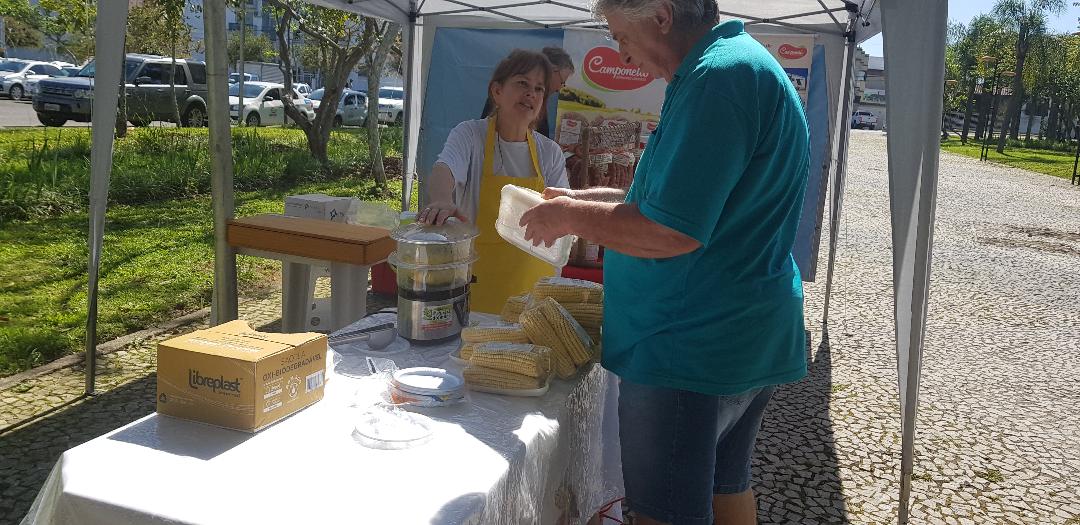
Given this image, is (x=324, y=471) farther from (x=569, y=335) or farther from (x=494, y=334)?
(x=569, y=335)

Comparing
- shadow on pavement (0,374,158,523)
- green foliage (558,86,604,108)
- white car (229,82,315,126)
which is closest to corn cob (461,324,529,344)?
shadow on pavement (0,374,158,523)

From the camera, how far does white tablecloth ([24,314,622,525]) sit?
142 centimetres

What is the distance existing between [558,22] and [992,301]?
5153 millimetres

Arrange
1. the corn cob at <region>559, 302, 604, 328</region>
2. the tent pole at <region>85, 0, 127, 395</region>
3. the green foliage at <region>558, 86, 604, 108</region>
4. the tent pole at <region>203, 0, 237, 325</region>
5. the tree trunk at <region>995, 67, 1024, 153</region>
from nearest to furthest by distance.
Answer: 1. the corn cob at <region>559, 302, 604, 328</region>
2. the tent pole at <region>85, 0, 127, 395</region>
3. the tent pole at <region>203, 0, 237, 325</region>
4. the green foliage at <region>558, 86, 604, 108</region>
5. the tree trunk at <region>995, 67, 1024, 153</region>

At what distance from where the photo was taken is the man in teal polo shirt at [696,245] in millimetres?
1609

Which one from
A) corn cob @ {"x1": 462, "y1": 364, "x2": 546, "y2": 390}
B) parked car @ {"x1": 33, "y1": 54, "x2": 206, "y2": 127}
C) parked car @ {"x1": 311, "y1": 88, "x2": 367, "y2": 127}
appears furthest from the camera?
parked car @ {"x1": 311, "y1": 88, "x2": 367, "y2": 127}

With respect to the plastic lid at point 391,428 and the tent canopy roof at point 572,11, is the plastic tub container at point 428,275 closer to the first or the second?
the plastic lid at point 391,428

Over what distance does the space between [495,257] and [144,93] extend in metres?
15.9

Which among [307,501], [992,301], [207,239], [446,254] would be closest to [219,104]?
[446,254]

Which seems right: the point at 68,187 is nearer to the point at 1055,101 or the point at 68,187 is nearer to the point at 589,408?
the point at 589,408

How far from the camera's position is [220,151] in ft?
13.4

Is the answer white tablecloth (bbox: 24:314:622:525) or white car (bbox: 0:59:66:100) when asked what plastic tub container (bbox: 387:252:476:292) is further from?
white car (bbox: 0:59:66:100)

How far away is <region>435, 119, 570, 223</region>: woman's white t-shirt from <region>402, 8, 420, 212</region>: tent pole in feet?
9.06

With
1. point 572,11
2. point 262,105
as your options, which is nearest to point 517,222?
point 572,11
